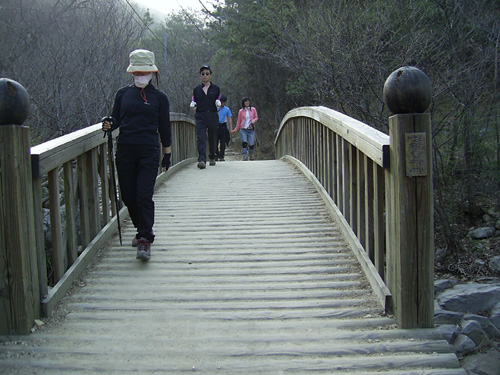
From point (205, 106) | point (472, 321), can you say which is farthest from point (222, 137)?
point (472, 321)

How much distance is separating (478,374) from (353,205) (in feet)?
7.37

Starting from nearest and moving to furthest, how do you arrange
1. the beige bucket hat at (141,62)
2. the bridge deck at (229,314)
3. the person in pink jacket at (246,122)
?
the bridge deck at (229,314) < the beige bucket hat at (141,62) < the person in pink jacket at (246,122)

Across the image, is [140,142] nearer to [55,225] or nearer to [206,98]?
[55,225]

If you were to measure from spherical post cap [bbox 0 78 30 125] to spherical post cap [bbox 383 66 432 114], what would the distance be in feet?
7.26

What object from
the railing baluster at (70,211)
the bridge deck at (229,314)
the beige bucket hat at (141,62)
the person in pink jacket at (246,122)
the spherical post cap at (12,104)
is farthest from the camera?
the person in pink jacket at (246,122)

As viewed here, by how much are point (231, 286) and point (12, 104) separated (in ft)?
6.64

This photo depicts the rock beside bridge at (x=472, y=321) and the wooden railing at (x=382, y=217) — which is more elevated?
the wooden railing at (x=382, y=217)

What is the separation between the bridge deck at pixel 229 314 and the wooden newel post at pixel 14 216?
19 cm

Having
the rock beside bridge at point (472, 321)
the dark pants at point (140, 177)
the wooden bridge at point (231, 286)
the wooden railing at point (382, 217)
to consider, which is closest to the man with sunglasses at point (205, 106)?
the wooden railing at point (382, 217)

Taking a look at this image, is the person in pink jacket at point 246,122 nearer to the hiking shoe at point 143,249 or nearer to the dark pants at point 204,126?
the dark pants at point 204,126

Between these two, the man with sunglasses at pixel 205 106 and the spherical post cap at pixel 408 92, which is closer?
the spherical post cap at pixel 408 92

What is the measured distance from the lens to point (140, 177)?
16.1ft

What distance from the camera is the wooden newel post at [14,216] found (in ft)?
11.2

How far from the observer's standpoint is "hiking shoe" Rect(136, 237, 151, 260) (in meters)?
4.88
